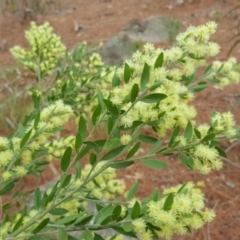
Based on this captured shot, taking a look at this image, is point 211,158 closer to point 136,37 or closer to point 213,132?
point 213,132

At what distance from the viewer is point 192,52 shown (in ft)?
2.70

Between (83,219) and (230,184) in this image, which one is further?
(230,184)

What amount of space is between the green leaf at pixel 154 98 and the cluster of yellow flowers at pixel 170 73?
0.06 feet

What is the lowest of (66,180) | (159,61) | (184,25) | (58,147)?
(184,25)

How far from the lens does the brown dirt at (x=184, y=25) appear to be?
2.40 meters

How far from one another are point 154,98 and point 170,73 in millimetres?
53

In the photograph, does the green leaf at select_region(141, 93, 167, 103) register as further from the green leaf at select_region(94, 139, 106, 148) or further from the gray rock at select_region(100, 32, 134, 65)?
the gray rock at select_region(100, 32, 134, 65)

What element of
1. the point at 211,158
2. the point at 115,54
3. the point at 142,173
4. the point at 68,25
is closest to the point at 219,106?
the point at 142,173

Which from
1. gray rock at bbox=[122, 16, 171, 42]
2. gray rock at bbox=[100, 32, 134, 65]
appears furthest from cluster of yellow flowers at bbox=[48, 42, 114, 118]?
gray rock at bbox=[122, 16, 171, 42]

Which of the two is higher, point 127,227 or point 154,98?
point 154,98

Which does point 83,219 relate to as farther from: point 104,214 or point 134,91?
point 134,91

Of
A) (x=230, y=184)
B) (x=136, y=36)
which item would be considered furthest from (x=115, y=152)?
(x=136, y=36)

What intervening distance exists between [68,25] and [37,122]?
196 inches

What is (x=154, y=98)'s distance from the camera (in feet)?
2.63
